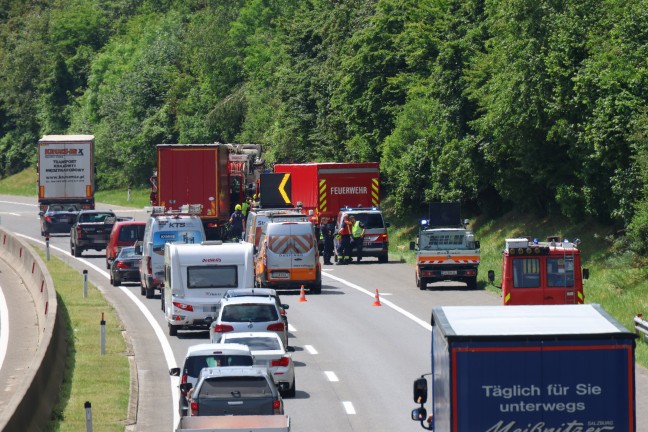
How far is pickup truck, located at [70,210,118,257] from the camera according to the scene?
187 ft

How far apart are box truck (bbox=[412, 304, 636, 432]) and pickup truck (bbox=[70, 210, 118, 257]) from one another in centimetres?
4404

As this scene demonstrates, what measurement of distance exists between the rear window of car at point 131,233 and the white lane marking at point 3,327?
4.53 metres

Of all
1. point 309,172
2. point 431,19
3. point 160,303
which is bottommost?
point 160,303

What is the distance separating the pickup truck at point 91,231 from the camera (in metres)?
57.1

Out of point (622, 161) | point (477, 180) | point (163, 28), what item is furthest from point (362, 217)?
point (163, 28)

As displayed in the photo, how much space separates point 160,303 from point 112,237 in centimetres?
860

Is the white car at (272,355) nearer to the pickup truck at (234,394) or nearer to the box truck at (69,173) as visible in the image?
the pickup truck at (234,394)

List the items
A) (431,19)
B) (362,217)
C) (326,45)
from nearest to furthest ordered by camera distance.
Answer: (362,217)
(431,19)
(326,45)

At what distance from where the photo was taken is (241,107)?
320ft

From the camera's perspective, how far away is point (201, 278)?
33.2 metres

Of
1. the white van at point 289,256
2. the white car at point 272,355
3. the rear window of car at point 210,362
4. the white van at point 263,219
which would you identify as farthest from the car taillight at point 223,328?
the white van at point 263,219

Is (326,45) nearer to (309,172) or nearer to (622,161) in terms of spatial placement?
(309,172)

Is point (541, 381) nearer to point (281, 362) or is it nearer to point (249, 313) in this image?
point (281, 362)

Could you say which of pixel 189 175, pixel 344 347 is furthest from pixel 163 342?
pixel 189 175
